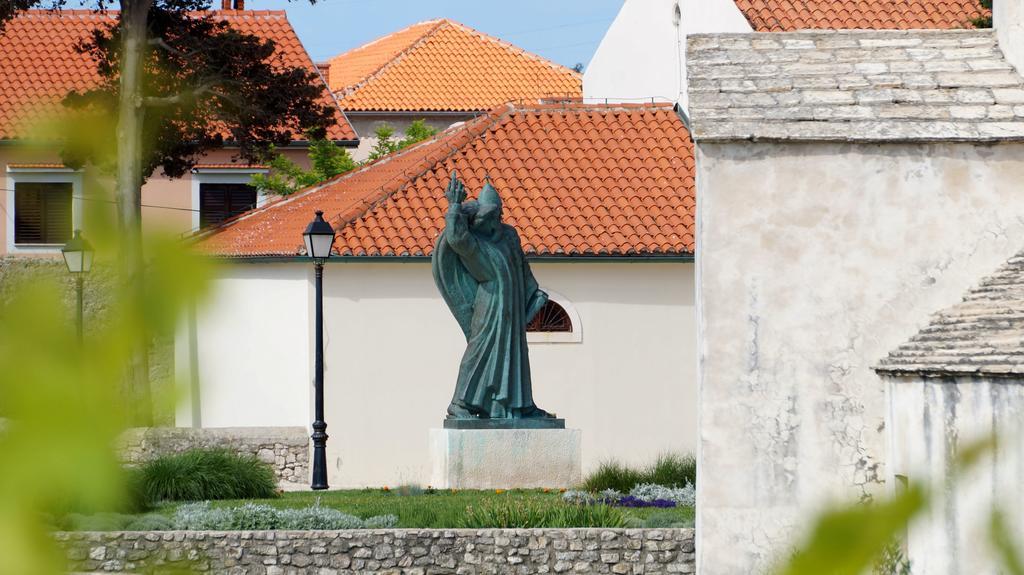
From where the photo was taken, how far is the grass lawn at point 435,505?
42.1ft

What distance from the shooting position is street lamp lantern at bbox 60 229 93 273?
1167 millimetres

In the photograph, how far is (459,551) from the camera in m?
12.1

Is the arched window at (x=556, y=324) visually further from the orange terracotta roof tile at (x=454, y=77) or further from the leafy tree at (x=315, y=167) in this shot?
the orange terracotta roof tile at (x=454, y=77)

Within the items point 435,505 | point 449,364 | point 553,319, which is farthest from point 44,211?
point 553,319

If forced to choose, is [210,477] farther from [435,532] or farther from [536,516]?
[536,516]

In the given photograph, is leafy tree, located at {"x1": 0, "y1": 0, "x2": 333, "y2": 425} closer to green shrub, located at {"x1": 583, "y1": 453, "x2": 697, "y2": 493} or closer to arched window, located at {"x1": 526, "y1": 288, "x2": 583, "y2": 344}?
green shrub, located at {"x1": 583, "y1": 453, "x2": 697, "y2": 493}

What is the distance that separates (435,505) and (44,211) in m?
12.0

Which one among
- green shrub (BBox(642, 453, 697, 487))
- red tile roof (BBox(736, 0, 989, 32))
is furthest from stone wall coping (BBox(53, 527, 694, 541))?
red tile roof (BBox(736, 0, 989, 32))

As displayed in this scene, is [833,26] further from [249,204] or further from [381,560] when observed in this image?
[381,560]

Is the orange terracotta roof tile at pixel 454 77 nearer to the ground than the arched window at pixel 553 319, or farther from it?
farther from it

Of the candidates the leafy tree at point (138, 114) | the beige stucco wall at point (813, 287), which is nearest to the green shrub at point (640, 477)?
the beige stucco wall at point (813, 287)

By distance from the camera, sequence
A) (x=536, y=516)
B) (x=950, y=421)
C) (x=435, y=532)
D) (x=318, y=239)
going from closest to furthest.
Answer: (x=950, y=421) → (x=435, y=532) → (x=536, y=516) → (x=318, y=239)

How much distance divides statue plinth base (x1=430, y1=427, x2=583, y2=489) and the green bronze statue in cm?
25

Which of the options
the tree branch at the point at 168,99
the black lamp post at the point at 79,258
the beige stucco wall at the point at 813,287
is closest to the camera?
the black lamp post at the point at 79,258
